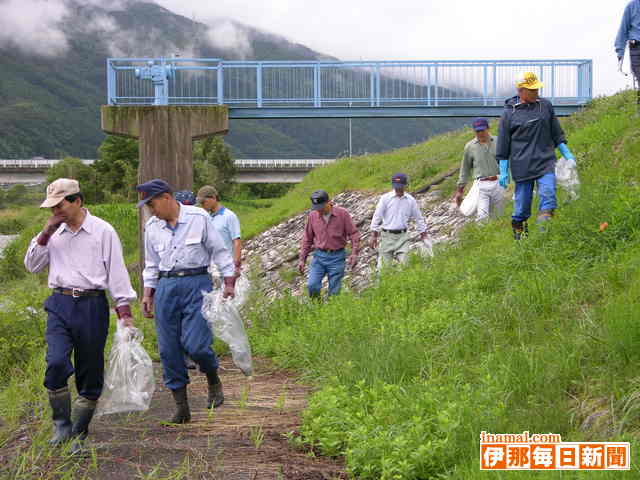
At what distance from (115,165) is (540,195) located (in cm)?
5154

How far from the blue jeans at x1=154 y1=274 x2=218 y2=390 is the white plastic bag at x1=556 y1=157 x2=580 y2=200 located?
4545 millimetres

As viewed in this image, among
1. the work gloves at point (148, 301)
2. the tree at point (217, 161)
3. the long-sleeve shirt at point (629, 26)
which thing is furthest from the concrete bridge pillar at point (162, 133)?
the tree at point (217, 161)

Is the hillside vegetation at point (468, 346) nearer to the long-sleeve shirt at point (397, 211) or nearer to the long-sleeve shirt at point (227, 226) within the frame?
the long-sleeve shirt at point (397, 211)

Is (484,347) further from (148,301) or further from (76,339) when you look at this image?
(76,339)

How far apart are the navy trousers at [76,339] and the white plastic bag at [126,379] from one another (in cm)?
13

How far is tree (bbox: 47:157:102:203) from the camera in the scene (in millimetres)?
59625

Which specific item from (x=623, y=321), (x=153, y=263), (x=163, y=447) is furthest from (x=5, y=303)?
(x=623, y=321)

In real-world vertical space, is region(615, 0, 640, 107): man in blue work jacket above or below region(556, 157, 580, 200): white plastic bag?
above

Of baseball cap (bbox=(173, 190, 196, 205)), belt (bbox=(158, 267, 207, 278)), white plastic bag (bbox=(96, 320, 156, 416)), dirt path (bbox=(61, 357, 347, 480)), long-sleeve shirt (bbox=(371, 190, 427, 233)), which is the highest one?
baseball cap (bbox=(173, 190, 196, 205))

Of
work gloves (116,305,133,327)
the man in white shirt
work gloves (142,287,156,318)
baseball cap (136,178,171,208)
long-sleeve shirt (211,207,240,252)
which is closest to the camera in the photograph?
work gloves (116,305,133,327)

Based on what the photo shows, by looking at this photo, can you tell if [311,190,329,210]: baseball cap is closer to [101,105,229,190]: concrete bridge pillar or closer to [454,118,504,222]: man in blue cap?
[454,118,504,222]: man in blue cap

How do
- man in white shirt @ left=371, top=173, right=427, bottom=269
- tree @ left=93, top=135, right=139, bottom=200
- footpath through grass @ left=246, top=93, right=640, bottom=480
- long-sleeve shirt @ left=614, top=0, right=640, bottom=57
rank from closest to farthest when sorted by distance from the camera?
footpath through grass @ left=246, top=93, right=640, bottom=480
long-sleeve shirt @ left=614, top=0, right=640, bottom=57
man in white shirt @ left=371, top=173, right=427, bottom=269
tree @ left=93, top=135, right=139, bottom=200

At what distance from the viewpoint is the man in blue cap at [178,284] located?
6.55 metres

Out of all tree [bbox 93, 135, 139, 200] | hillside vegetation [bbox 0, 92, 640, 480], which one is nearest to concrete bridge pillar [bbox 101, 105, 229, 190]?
hillside vegetation [bbox 0, 92, 640, 480]
